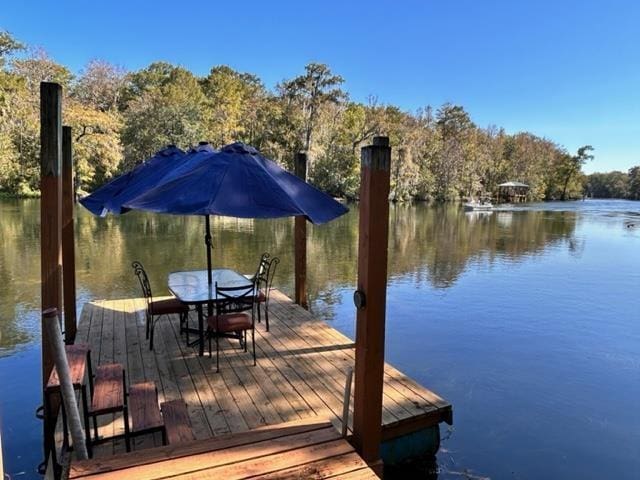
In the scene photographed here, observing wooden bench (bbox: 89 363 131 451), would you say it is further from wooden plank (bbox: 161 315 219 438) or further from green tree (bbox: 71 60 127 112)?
green tree (bbox: 71 60 127 112)

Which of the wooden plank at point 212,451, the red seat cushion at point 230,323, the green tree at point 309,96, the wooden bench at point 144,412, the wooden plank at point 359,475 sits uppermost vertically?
the green tree at point 309,96

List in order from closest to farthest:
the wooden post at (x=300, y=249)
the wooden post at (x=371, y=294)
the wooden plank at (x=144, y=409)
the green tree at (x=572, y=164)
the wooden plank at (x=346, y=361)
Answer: the wooden post at (x=371, y=294)
the wooden plank at (x=144, y=409)
the wooden plank at (x=346, y=361)
the wooden post at (x=300, y=249)
the green tree at (x=572, y=164)

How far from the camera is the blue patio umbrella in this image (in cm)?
307

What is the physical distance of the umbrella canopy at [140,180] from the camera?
3.51 meters

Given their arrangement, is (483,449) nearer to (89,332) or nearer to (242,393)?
(242,393)

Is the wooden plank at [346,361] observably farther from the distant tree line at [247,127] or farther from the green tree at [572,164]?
the green tree at [572,164]

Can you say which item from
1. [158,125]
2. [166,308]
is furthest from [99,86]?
[166,308]

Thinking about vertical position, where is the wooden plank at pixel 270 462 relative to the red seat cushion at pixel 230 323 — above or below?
below

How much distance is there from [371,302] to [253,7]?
2877cm

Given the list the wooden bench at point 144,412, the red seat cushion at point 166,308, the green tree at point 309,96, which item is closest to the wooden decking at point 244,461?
the wooden bench at point 144,412

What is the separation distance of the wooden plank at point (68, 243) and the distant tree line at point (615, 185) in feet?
268

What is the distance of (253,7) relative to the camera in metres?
26.8

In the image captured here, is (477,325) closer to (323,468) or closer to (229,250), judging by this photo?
(323,468)

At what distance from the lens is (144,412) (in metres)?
2.43
